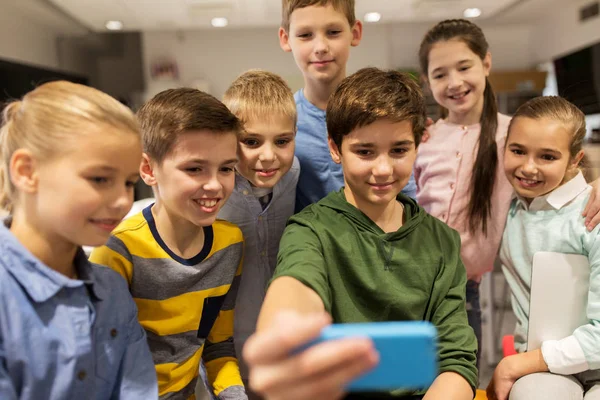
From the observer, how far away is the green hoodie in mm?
1023

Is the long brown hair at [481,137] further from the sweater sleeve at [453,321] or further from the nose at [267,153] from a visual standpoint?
the nose at [267,153]

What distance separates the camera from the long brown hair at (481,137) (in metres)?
1.46

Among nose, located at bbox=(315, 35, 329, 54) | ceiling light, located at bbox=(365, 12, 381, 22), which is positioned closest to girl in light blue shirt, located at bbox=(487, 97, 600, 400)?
nose, located at bbox=(315, 35, 329, 54)

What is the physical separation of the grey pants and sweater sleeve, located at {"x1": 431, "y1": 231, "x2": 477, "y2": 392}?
0.19 m

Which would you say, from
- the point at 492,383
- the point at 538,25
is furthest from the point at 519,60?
the point at 492,383

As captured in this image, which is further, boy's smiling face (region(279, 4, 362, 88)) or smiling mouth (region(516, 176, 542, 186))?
boy's smiling face (region(279, 4, 362, 88))

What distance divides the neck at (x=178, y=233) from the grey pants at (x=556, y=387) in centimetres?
83

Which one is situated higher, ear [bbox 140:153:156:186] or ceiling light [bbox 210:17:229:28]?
ceiling light [bbox 210:17:229:28]

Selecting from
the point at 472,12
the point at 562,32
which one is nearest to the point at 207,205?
the point at 472,12

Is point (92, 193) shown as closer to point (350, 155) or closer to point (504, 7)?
point (350, 155)

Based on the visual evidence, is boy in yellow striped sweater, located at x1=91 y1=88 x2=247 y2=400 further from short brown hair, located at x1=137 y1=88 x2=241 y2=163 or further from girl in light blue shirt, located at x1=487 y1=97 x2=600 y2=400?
girl in light blue shirt, located at x1=487 y1=97 x2=600 y2=400

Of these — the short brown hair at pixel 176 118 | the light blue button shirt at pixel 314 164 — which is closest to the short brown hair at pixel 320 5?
the light blue button shirt at pixel 314 164

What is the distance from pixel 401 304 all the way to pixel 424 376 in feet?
1.67

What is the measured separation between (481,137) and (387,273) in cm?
69
